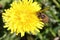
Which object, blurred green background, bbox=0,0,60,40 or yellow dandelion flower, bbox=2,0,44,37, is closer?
yellow dandelion flower, bbox=2,0,44,37

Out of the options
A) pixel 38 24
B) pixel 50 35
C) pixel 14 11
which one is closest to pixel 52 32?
pixel 50 35

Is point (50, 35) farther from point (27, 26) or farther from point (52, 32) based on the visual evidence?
point (27, 26)

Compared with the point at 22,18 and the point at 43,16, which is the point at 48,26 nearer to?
the point at 43,16

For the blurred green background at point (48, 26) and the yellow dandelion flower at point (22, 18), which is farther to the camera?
the blurred green background at point (48, 26)

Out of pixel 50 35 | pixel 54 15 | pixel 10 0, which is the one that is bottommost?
pixel 50 35
